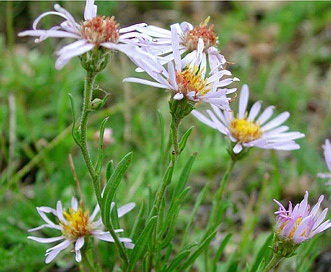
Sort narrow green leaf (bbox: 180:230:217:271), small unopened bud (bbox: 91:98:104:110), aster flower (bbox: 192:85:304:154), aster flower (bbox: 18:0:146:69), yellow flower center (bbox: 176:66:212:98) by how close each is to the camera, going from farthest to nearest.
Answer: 1. aster flower (bbox: 192:85:304:154)
2. narrow green leaf (bbox: 180:230:217:271)
3. yellow flower center (bbox: 176:66:212:98)
4. small unopened bud (bbox: 91:98:104:110)
5. aster flower (bbox: 18:0:146:69)

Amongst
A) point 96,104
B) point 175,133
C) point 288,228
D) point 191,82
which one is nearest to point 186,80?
point 191,82

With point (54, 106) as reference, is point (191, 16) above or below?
above

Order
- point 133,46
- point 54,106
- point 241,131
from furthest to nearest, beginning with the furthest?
point 54,106 → point 241,131 → point 133,46

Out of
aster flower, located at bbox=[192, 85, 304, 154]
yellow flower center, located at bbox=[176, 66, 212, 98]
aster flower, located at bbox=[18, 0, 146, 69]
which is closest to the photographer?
aster flower, located at bbox=[18, 0, 146, 69]

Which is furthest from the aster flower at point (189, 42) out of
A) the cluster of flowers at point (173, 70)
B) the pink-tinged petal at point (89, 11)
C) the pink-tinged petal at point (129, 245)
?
the pink-tinged petal at point (129, 245)

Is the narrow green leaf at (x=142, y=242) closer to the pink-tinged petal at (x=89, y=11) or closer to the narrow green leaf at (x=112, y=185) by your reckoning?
the narrow green leaf at (x=112, y=185)

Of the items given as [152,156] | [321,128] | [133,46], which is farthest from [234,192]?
[133,46]

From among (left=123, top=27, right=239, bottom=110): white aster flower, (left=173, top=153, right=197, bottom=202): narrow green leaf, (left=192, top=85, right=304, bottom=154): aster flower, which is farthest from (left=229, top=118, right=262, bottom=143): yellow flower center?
(left=123, top=27, right=239, bottom=110): white aster flower

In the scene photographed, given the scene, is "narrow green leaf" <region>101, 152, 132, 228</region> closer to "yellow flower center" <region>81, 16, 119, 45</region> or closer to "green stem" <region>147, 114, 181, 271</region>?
"green stem" <region>147, 114, 181, 271</region>

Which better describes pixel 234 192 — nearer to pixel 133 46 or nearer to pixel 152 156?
pixel 152 156
